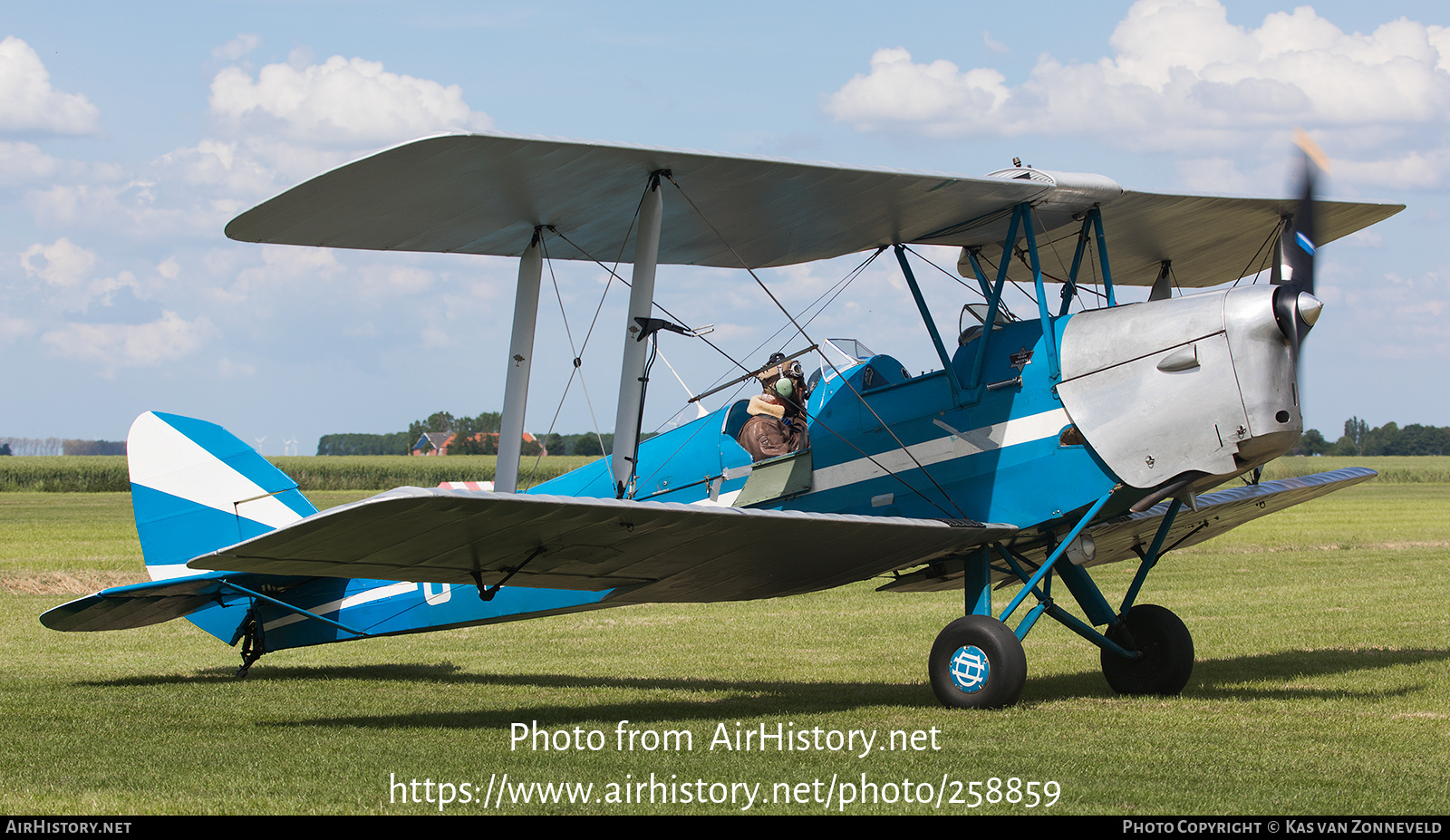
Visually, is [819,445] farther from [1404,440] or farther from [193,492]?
[1404,440]

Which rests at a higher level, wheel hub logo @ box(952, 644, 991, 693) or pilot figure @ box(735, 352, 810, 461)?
pilot figure @ box(735, 352, 810, 461)

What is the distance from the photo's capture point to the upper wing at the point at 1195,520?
910cm

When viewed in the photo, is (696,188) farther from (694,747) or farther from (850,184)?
(694,747)

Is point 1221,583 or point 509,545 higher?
point 509,545

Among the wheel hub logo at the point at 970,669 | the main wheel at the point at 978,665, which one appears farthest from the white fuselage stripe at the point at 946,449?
the wheel hub logo at the point at 970,669

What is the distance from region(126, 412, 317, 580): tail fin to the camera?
982cm

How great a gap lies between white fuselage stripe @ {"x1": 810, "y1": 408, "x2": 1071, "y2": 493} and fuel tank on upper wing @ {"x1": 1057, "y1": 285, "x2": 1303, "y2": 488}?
0.20 metres

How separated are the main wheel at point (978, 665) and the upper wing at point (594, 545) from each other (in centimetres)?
58

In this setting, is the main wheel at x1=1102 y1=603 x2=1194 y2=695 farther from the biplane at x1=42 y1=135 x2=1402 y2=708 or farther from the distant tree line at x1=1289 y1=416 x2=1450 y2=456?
the distant tree line at x1=1289 y1=416 x2=1450 y2=456

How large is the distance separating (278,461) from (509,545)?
64.0m

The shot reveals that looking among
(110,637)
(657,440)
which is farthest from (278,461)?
(657,440)

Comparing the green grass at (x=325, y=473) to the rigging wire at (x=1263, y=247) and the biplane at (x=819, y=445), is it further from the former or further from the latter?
the rigging wire at (x=1263, y=247)

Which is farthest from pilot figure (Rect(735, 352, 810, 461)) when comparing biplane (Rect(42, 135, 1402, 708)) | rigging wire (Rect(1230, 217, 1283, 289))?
rigging wire (Rect(1230, 217, 1283, 289))
